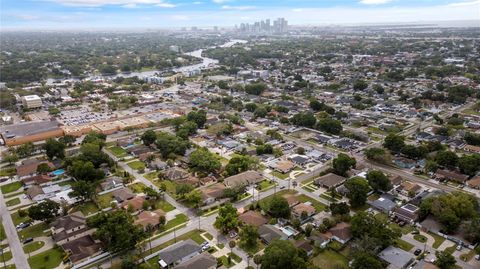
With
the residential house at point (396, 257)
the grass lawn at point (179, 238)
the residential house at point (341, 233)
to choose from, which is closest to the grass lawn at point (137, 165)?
the grass lawn at point (179, 238)

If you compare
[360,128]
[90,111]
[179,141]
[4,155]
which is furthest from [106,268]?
[90,111]

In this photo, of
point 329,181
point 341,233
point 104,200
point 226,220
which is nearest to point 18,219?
point 104,200

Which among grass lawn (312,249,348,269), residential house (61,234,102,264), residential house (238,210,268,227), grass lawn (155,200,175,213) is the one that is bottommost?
grass lawn (155,200,175,213)

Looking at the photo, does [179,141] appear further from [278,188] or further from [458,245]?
[458,245]

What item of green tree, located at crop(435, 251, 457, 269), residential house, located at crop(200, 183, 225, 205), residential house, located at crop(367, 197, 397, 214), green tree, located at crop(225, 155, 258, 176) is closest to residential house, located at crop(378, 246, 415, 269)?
green tree, located at crop(435, 251, 457, 269)

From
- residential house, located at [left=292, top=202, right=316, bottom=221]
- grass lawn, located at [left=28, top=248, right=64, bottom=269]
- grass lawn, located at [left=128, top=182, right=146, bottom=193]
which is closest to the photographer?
grass lawn, located at [left=28, top=248, right=64, bottom=269]

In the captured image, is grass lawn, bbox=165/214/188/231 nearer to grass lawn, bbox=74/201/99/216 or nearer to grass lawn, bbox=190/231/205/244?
grass lawn, bbox=190/231/205/244
